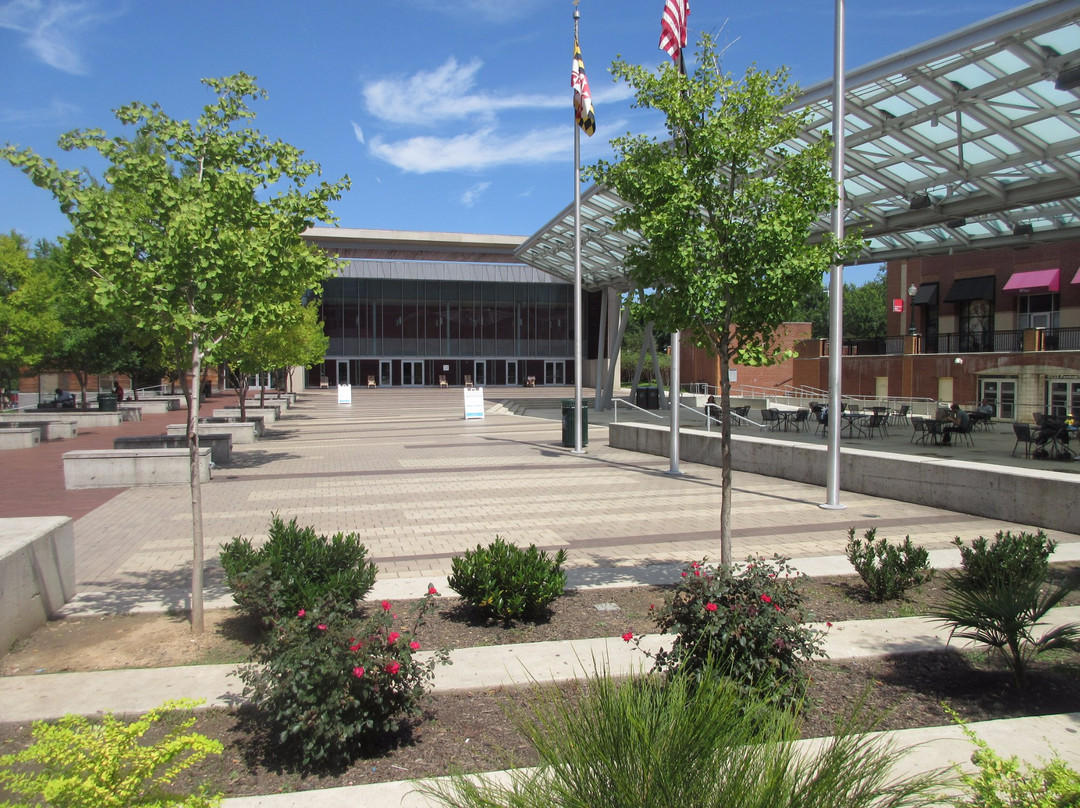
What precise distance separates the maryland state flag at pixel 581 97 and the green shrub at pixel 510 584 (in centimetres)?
1318

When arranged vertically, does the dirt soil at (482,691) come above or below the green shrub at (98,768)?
below

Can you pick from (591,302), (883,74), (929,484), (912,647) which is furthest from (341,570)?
(591,302)

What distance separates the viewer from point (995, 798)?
9.14 feet

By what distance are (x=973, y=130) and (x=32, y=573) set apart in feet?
58.1

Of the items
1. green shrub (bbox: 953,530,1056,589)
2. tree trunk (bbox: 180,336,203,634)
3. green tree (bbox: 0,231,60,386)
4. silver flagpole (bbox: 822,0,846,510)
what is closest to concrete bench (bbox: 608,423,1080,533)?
silver flagpole (bbox: 822,0,846,510)

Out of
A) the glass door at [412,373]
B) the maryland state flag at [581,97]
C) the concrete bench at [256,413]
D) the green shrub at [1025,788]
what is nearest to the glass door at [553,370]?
the glass door at [412,373]

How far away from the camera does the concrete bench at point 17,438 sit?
21.3m

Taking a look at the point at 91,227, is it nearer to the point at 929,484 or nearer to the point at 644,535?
the point at 644,535

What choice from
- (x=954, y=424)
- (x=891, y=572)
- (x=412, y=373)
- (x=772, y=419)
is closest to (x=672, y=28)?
(x=891, y=572)

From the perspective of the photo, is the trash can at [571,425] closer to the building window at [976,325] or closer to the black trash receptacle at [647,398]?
the black trash receptacle at [647,398]

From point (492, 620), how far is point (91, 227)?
4.61 m

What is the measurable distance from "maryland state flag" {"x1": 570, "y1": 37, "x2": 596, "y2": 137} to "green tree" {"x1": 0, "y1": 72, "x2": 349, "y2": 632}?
1108 cm

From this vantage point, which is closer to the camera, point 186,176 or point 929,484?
point 186,176

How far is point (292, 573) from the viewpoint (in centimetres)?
611
